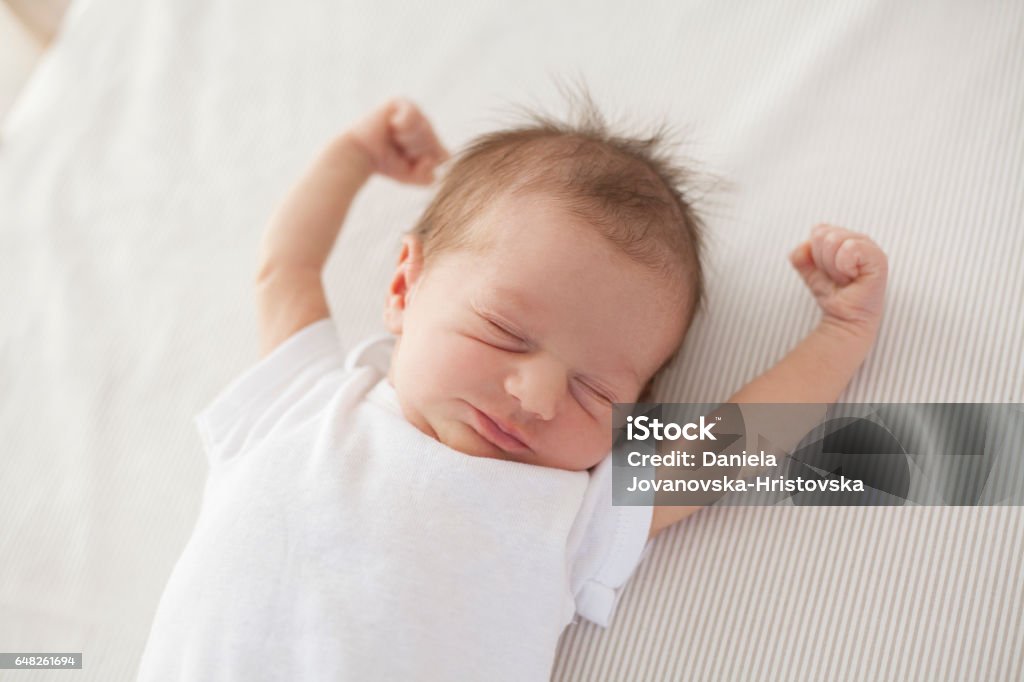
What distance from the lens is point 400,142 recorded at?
54.9 inches

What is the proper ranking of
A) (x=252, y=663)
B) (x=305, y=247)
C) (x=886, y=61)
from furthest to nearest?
(x=886, y=61) < (x=305, y=247) < (x=252, y=663)

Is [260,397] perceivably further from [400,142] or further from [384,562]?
[400,142]

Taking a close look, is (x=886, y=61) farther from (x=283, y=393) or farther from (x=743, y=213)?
(x=283, y=393)

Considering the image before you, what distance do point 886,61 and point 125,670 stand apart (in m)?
A: 1.63

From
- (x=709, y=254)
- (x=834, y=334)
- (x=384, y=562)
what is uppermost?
(x=709, y=254)

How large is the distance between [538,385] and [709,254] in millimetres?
509

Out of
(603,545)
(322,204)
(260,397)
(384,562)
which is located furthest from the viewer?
(322,204)

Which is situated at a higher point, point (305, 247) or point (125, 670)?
point (305, 247)

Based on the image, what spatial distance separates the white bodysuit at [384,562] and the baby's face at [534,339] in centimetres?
5

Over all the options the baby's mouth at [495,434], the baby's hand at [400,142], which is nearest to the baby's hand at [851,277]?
Answer: the baby's mouth at [495,434]

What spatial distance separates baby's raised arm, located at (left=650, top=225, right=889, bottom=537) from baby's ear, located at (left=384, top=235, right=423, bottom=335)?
490 millimetres

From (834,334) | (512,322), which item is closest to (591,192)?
(512,322)

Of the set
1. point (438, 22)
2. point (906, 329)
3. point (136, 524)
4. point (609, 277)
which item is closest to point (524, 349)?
point (609, 277)

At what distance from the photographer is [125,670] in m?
1.17
